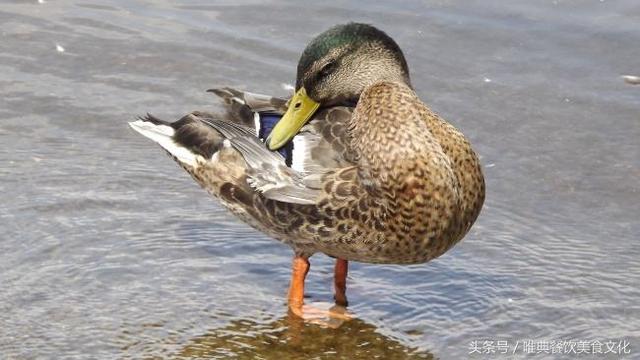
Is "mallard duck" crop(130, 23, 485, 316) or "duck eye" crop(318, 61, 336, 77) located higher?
"duck eye" crop(318, 61, 336, 77)

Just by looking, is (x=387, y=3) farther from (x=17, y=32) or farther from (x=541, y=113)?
(x=17, y=32)

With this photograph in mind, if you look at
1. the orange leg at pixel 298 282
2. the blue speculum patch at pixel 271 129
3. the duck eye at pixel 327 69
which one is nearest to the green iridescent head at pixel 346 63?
the duck eye at pixel 327 69

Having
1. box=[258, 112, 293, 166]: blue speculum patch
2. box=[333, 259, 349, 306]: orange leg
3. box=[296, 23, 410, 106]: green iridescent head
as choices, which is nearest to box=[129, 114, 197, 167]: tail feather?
box=[258, 112, 293, 166]: blue speculum patch

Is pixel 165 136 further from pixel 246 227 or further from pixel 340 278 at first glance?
pixel 340 278

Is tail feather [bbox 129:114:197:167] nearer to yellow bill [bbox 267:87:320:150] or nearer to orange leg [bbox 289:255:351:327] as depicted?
yellow bill [bbox 267:87:320:150]

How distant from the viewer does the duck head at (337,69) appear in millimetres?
5359

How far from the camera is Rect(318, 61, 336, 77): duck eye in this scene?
211 inches

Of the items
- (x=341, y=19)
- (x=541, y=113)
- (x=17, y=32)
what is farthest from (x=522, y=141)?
(x=17, y=32)

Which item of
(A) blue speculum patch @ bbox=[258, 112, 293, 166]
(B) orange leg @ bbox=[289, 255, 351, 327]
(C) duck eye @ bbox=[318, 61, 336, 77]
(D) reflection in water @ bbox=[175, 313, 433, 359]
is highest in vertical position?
(C) duck eye @ bbox=[318, 61, 336, 77]

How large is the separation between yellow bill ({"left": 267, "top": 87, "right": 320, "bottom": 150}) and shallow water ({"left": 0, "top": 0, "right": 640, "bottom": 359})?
67 centimetres

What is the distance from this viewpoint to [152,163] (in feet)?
22.1

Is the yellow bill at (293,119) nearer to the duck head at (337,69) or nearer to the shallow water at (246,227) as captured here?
the duck head at (337,69)

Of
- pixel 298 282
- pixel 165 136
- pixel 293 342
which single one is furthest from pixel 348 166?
pixel 165 136

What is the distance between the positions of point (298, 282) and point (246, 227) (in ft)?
2.66
